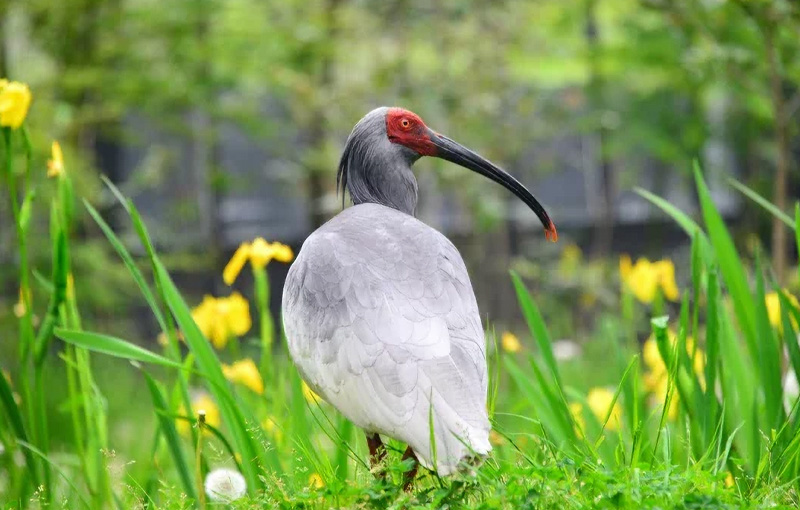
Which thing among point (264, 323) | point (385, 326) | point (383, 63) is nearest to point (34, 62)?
point (383, 63)

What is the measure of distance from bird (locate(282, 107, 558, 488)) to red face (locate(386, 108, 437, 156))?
0.4 inches

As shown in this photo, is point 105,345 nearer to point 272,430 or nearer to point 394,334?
point 394,334

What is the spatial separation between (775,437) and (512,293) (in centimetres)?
692

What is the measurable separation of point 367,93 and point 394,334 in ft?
18.8

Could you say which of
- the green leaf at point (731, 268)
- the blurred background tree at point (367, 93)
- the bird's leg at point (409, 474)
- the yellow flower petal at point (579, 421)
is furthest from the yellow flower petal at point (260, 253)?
the blurred background tree at point (367, 93)

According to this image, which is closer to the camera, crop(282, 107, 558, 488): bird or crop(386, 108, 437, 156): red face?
crop(282, 107, 558, 488): bird

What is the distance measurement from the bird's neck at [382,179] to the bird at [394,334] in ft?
0.28

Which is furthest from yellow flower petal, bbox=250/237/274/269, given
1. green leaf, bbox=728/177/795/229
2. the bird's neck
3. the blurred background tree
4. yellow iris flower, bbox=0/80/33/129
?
the blurred background tree

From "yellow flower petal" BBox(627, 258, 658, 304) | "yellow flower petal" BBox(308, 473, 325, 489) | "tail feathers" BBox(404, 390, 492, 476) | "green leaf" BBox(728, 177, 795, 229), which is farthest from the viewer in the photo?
"yellow flower petal" BBox(627, 258, 658, 304)

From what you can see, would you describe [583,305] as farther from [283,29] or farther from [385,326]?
[385,326]

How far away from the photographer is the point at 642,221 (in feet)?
33.1

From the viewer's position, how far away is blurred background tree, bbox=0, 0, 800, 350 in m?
6.77

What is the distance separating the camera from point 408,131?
2531 millimetres

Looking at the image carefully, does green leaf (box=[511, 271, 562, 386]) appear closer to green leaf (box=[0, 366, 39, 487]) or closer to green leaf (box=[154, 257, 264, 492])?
green leaf (box=[154, 257, 264, 492])
